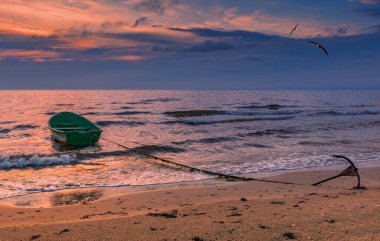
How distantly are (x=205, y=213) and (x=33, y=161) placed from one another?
1031cm

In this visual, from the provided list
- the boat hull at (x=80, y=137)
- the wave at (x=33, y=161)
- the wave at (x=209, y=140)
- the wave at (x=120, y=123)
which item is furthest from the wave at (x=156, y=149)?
the wave at (x=120, y=123)

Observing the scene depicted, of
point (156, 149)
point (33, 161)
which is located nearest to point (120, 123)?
point (156, 149)

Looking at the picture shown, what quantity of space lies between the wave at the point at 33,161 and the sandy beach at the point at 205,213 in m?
5.09

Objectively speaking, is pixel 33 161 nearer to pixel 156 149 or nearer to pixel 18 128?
pixel 156 149

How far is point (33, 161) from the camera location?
14.9 m

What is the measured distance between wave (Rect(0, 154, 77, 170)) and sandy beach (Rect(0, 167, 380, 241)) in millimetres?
5091

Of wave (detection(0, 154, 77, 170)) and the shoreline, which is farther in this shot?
wave (detection(0, 154, 77, 170))

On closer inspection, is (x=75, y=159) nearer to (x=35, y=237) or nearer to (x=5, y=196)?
(x=5, y=196)

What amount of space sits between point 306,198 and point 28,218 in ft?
20.4

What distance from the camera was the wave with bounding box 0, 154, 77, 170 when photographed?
47.1ft

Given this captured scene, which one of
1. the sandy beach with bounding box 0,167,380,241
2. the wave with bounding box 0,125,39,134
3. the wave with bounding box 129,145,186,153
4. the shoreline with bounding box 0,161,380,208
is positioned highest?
the sandy beach with bounding box 0,167,380,241

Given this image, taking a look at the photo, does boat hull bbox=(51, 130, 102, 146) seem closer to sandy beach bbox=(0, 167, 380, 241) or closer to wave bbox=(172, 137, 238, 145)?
wave bbox=(172, 137, 238, 145)

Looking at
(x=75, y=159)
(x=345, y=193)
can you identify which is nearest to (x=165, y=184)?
(x=345, y=193)

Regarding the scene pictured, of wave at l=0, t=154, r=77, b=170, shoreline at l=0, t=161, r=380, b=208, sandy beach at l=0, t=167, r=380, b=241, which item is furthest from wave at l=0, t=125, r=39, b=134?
sandy beach at l=0, t=167, r=380, b=241
